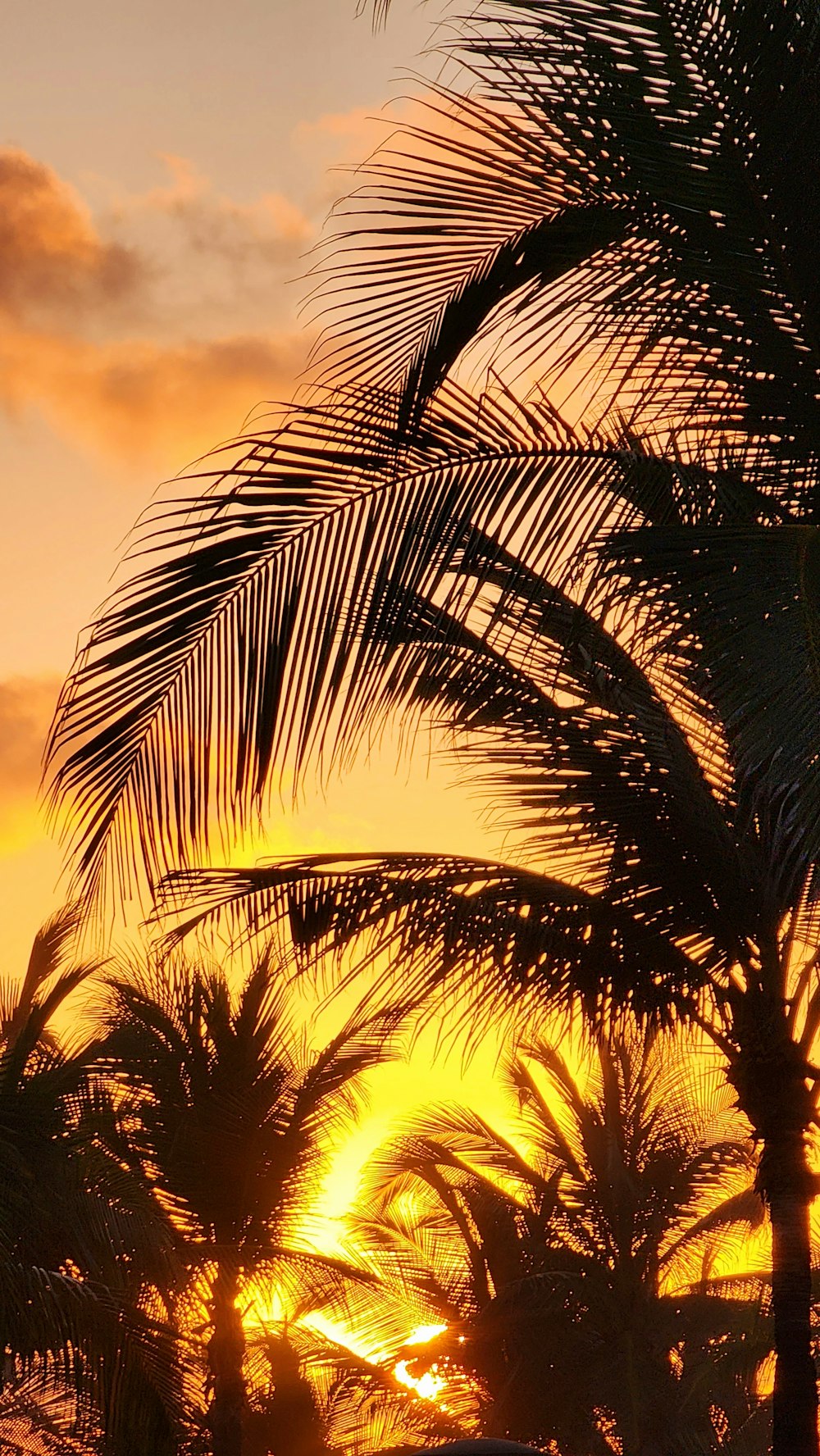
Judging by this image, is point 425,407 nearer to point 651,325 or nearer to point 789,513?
point 651,325

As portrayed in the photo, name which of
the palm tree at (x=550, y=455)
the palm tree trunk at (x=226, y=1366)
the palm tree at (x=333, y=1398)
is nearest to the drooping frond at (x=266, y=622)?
the palm tree at (x=550, y=455)

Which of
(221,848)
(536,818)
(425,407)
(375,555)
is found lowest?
(221,848)

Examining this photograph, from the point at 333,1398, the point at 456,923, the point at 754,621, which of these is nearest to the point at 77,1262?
the point at 456,923

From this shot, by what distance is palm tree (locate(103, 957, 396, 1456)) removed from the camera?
15.6 m

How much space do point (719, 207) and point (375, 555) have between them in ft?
3.48

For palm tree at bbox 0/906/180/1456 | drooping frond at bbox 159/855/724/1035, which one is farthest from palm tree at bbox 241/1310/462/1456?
drooping frond at bbox 159/855/724/1035

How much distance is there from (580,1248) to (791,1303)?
10.9 metres

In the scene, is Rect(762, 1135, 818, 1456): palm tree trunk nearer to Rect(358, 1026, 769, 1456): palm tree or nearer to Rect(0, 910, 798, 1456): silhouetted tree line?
Rect(0, 910, 798, 1456): silhouetted tree line

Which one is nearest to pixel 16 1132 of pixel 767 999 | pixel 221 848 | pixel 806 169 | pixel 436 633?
pixel 767 999

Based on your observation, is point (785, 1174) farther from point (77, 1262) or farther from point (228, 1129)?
point (228, 1129)

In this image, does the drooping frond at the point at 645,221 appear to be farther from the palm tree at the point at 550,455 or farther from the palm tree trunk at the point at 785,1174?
the palm tree trunk at the point at 785,1174

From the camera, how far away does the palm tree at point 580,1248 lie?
687 inches

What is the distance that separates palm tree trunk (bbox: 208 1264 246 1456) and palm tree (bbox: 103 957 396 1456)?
1 centimetres

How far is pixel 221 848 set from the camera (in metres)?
3.25
